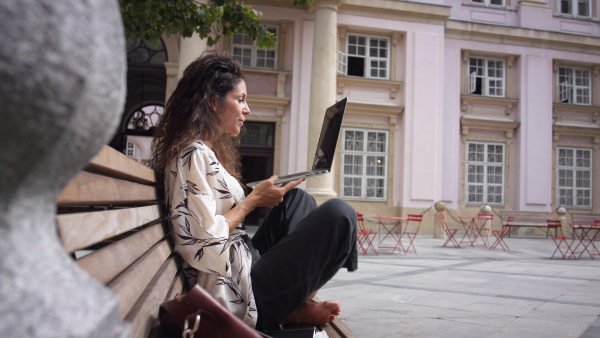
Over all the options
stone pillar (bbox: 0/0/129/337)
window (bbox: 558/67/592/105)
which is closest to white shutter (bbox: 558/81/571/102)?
window (bbox: 558/67/592/105)

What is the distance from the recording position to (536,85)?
58.4 ft

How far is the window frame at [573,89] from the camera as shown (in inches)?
722

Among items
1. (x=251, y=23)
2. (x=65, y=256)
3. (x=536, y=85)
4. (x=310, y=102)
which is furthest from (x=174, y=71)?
(x=65, y=256)

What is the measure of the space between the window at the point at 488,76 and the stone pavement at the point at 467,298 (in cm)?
1051

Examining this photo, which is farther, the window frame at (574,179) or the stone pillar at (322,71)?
the window frame at (574,179)

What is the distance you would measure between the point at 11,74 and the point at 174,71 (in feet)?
48.9

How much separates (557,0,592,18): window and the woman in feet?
66.8

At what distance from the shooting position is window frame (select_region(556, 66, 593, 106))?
60.2 ft

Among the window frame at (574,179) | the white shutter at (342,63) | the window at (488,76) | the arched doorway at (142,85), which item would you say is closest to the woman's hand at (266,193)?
the arched doorway at (142,85)

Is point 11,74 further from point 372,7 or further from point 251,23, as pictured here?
point 372,7

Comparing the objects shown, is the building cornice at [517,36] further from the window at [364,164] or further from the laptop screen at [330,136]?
the laptop screen at [330,136]

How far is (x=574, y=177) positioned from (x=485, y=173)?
3618 millimetres

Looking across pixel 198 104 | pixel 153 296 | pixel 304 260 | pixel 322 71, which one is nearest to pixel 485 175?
pixel 322 71

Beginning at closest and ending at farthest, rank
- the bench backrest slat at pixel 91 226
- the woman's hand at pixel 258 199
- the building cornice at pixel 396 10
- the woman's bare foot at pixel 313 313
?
the bench backrest slat at pixel 91 226 → the woman's hand at pixel 258 199 → the woman's bare foot at pixel 313 313 → the building cornice at pixel 396 10
